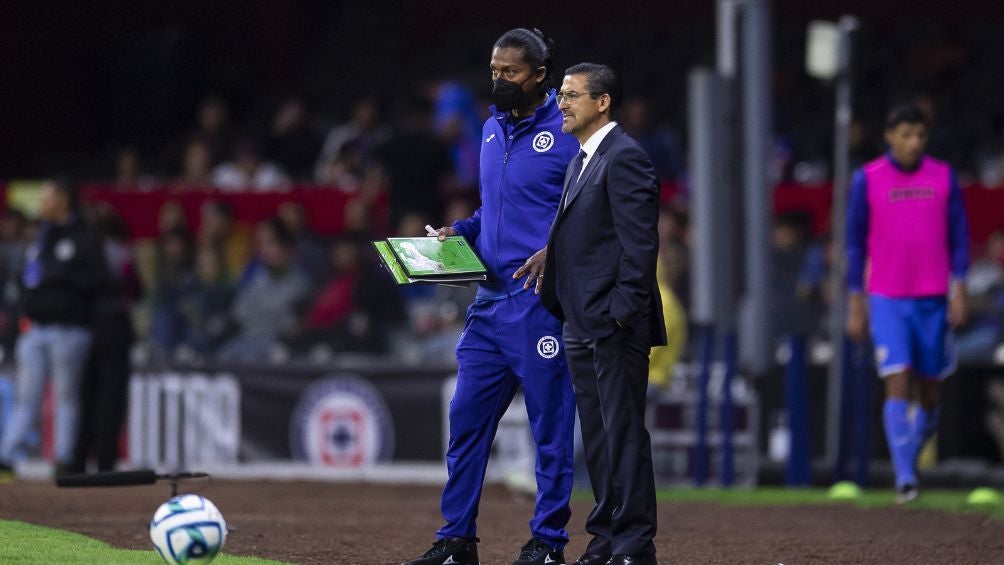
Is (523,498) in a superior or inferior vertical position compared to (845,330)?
inferior

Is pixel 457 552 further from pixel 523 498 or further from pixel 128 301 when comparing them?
pixel 128 301

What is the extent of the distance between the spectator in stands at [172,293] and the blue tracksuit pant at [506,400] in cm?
914

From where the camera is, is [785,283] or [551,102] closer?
[551,102]

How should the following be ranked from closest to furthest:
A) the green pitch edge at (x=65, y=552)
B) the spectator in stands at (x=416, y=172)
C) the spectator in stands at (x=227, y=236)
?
1. the green pitch edge at (x=65, y=552)
2. the spectator in stands at (x=416, y=172)
3. the spectator in stands at (x=227, y=236)

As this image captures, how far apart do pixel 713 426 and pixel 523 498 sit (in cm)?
212

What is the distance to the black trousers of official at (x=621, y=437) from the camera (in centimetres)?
705

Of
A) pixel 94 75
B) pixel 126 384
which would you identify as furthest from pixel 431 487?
pixel 94 75

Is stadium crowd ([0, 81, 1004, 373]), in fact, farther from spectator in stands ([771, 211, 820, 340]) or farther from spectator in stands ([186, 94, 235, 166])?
spectator in stands ([186, 94, 235, 166])

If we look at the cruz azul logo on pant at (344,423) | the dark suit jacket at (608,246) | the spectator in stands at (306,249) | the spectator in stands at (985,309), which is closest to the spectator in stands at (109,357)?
the cruz azul logo on pant at (344,423)

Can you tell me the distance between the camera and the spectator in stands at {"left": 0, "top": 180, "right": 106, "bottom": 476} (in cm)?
1399

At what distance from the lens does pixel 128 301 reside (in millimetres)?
14703

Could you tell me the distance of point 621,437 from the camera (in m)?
7.07

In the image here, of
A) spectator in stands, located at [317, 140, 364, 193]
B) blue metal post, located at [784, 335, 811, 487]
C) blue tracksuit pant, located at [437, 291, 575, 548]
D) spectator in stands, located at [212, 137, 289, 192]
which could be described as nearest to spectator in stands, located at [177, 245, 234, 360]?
spectator in stands, located at [317, 140, 364, 193]

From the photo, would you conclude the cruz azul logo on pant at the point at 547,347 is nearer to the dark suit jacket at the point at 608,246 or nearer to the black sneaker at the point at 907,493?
the dark suit jacket at the point at 608,246
